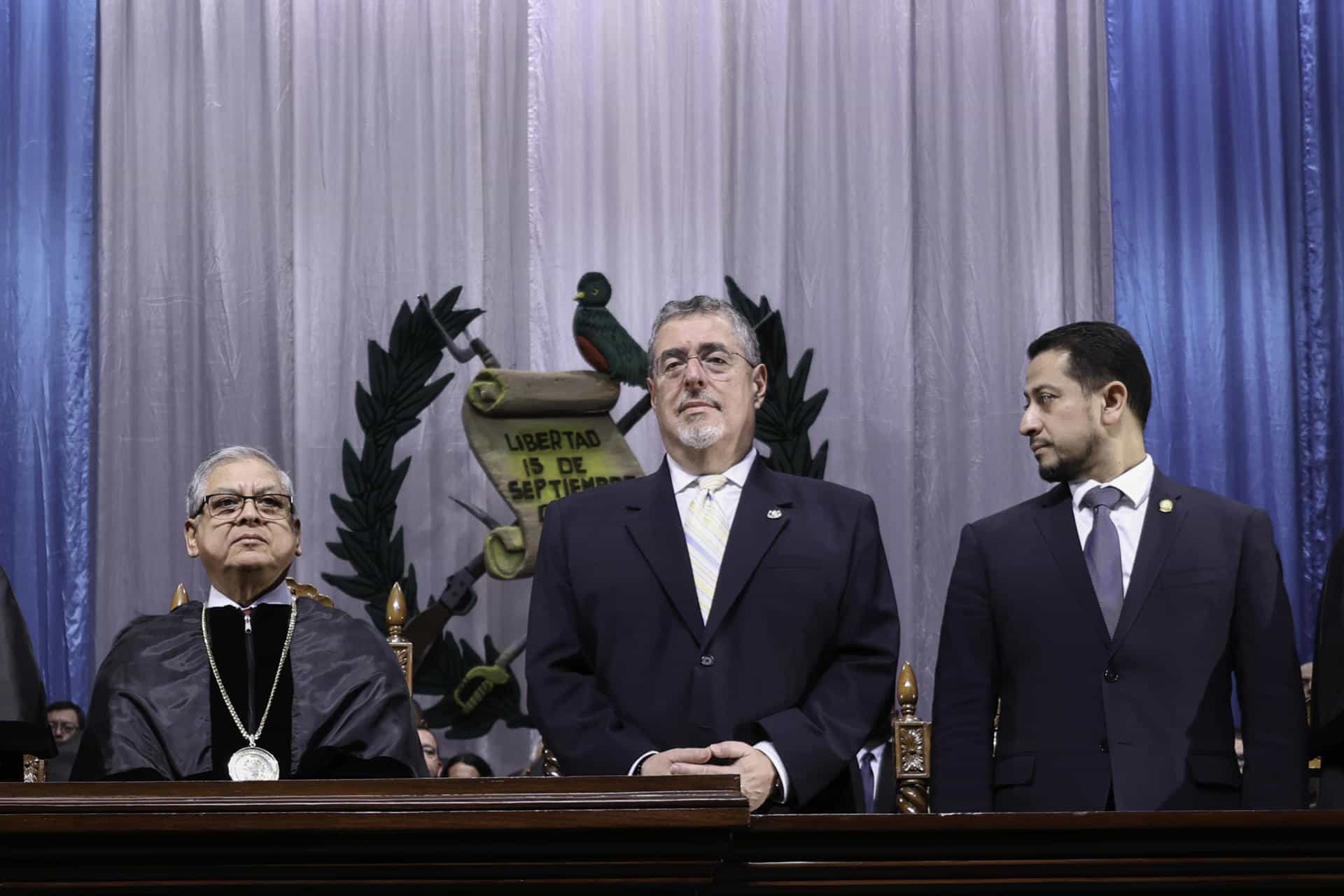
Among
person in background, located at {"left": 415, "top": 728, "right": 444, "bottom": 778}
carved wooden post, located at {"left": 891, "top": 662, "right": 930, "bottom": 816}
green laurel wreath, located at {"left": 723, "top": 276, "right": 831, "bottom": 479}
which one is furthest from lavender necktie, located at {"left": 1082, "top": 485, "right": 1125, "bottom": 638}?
green laurel wreath, located at {"left": 723, "top": 276, "right": 831, "bottom": 479}

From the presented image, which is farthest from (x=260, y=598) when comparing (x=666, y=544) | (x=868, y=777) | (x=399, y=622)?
(x=868, y=777)

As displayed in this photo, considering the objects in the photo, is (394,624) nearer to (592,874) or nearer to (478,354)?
(478,354)

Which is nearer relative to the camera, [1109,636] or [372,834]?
[372,834]

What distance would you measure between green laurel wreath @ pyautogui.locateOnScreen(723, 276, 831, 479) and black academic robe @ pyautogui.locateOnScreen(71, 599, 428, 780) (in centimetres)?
303

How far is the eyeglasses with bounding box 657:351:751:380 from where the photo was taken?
3.04m

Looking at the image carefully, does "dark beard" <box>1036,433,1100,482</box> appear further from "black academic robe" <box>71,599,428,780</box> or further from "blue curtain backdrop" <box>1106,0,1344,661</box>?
"blue curtain backdrop" <box>1106,0,1344,661</box>

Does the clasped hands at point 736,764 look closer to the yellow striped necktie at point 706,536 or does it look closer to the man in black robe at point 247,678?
the yellow striped necktie at point 706,536

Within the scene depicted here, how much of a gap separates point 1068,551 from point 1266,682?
Answer: 0.40 metres

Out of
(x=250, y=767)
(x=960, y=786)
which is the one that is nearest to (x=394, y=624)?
(x=250, y=767)

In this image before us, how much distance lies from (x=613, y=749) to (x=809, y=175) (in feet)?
14.9

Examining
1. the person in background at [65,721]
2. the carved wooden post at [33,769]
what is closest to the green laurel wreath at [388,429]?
the person in background at [65,721]

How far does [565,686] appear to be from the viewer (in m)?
2.84

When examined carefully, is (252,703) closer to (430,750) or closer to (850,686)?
→ (850,686)

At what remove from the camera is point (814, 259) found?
6836 mm
